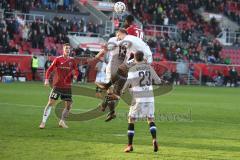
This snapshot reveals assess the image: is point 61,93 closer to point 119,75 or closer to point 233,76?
point 119,75

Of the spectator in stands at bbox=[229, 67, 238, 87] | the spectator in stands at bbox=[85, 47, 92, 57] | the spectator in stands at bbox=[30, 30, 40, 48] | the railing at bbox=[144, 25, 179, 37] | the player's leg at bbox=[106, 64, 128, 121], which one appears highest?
the railing at bbox=[144, 25, 179, 37]

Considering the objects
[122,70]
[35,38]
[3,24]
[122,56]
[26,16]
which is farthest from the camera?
[26,16]

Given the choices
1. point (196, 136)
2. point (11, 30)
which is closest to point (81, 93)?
point (11, 30)

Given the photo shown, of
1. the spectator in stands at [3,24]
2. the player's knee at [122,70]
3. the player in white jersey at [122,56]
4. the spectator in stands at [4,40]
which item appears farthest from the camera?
the spectator in stands at [3,24]

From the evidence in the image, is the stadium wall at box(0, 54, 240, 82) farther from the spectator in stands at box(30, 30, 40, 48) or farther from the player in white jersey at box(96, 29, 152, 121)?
the player in white jersey at box(96, 29, 152, 121)

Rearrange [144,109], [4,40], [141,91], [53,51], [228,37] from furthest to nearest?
[228,37] < [53,51] < [4,40] < [141,91] < [144,109]

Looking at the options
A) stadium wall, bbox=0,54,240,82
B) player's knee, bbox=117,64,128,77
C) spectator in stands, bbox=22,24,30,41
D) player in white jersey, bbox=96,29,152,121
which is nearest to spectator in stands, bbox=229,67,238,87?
stadium wall, bbox=0,54,240,82

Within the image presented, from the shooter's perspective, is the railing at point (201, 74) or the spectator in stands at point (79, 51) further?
the railing at point (201, 74)

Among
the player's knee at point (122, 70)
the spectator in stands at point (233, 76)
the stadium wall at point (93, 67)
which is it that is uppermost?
the player's knee at point (122, 70)

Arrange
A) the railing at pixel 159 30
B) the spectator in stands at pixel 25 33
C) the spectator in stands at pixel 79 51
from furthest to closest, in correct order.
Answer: the railing at pixel 159 30
the spectator in stands at pixel 25 33
the spectator in stands at pixel 79 51

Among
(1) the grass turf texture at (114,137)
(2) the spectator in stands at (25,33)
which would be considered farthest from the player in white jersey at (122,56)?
(2) the spectator in stands at (25,33)

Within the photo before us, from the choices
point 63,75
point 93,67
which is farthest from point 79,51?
point 63,75

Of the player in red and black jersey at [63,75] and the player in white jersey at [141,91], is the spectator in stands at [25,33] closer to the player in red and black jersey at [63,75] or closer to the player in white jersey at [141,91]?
the player in red and black jersey at [63,75]

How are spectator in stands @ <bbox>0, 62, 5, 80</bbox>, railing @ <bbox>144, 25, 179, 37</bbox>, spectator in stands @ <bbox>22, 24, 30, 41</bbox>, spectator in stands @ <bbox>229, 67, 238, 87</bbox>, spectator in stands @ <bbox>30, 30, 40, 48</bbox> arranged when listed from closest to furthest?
spectator in stands @ <bbox>0, 62, 5, 80</bbox>
spectator in stands @ <bbox>30, 30, 40, 48</bbox>
spectator in stands @ <bbox>22, 24, 30, 41</bbox>
spectator in stands @ <bbox>229, 67, 238, 87</bbox>
railing @ <bbox>144, 25, 179, 37</bbox>
